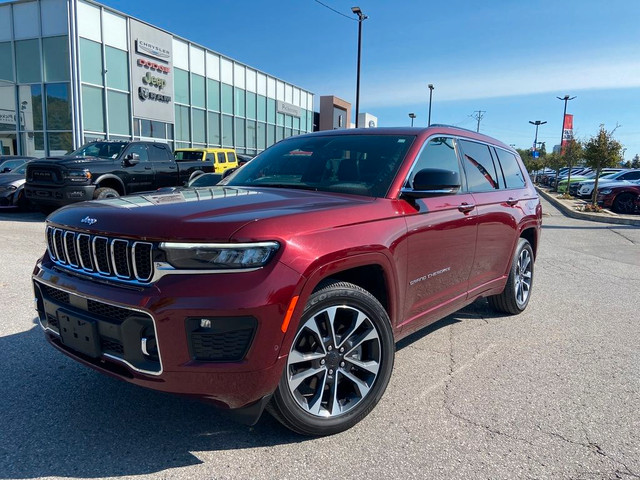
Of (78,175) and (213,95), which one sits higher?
(213,95)

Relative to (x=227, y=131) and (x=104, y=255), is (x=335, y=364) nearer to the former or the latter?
(x=104, y=255)

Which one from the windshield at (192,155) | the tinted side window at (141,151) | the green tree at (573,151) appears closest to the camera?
the tinted side window at (141,151)

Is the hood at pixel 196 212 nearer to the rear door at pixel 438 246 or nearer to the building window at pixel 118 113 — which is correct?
the rear door at pixel 438 246

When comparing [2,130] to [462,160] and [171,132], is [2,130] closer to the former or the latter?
[171,132]

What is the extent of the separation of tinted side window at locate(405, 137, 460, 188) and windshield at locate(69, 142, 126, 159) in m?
10.1

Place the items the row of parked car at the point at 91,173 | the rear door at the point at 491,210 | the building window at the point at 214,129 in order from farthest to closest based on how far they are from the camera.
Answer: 1. the building window at the point at 214,129
2. the row of parked car at the point at 91,173
3. the rear door at the point at 491,210

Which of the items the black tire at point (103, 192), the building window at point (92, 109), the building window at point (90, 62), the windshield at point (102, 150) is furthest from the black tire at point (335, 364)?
the building window at point (90, 62)

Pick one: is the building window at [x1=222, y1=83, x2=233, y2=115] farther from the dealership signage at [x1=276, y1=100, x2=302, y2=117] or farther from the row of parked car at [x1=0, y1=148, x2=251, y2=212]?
the row of parked car at [x1=0, y1=148, x2=251, y2=212]

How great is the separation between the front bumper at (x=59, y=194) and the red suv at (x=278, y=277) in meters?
8.23

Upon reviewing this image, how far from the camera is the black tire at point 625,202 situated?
693 inches

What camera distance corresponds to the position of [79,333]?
96.7 inches

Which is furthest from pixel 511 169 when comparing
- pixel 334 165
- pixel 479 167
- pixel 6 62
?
pixel 6 62

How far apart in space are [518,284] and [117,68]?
20780 millimetres

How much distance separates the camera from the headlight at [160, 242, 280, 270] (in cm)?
222
